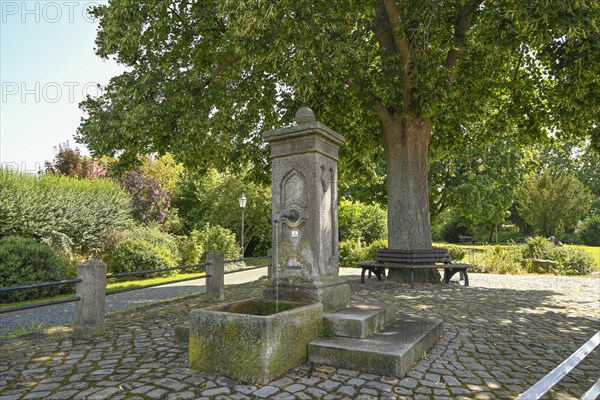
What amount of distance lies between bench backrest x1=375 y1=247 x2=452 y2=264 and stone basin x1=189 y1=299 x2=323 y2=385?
6026 mm

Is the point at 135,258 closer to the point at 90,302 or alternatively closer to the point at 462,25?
the point at 90,302

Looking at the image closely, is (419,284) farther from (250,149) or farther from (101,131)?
(101,131)

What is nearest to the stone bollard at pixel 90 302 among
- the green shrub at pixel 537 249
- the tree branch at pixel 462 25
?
the tree branch at pixel 462 25

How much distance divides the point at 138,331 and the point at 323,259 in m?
3.11

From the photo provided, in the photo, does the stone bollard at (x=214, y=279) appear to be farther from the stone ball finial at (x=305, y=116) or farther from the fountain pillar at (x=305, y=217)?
the stone ball finial at (x=305, y=116)

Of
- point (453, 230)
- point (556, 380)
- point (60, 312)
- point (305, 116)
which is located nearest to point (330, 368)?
point (556, 380)

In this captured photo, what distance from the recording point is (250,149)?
1242 centimetres

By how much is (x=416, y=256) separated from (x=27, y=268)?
34.3 ft

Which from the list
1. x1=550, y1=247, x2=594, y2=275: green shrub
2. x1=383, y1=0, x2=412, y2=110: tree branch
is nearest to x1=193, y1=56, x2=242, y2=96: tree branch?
x1=383, y1=0, x2=412, y2=110: tree branch

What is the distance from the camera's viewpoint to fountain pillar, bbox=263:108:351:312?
517 centimetres

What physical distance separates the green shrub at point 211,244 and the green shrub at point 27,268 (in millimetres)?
7007

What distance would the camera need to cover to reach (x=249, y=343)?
3.89m

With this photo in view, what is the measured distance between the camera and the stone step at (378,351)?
400 centimetres

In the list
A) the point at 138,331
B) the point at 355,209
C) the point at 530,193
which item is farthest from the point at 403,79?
the point at 530,193
